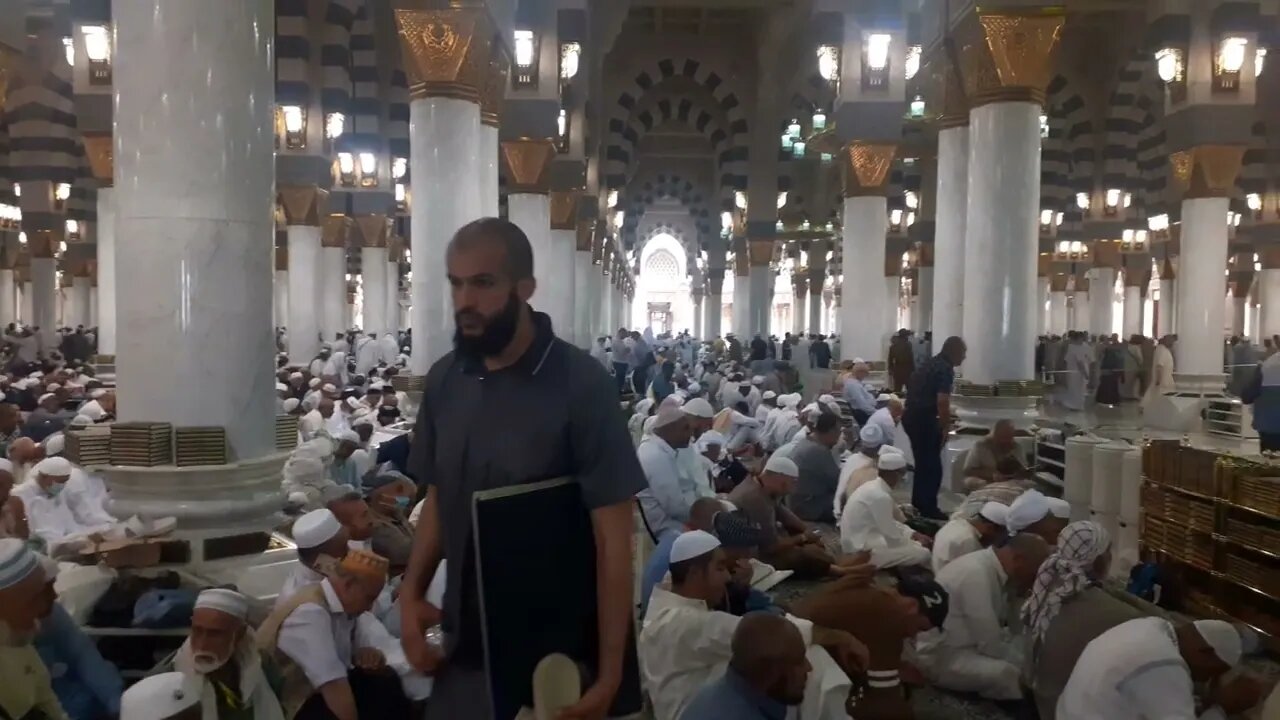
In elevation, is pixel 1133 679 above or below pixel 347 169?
below

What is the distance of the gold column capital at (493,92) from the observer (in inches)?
279

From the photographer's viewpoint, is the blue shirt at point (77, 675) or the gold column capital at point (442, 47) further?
the gold column capital at point (442, 47)

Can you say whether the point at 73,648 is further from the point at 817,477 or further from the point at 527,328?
the point at 817,477

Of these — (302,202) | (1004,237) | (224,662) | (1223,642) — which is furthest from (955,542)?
(302,202)

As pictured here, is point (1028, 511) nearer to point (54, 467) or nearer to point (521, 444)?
point (521, 444)

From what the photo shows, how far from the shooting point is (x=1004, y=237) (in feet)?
23.6

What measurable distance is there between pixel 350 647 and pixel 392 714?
0.19 m

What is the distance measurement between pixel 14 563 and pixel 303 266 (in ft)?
37.9

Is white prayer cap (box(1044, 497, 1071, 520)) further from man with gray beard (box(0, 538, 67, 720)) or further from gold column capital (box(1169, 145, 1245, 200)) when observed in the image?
gold column capital (box(1169, 145, 1245, 200))

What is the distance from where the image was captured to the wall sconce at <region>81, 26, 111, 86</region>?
939cm

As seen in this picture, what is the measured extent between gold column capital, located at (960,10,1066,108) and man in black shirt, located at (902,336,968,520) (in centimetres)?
203

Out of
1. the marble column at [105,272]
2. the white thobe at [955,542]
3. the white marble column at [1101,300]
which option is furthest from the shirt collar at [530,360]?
the white marble column at [1101,300]

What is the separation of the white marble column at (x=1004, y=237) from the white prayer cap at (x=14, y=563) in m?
6.34

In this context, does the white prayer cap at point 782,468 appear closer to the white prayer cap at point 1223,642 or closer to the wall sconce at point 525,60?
the white prayer cap at point 1223,642
